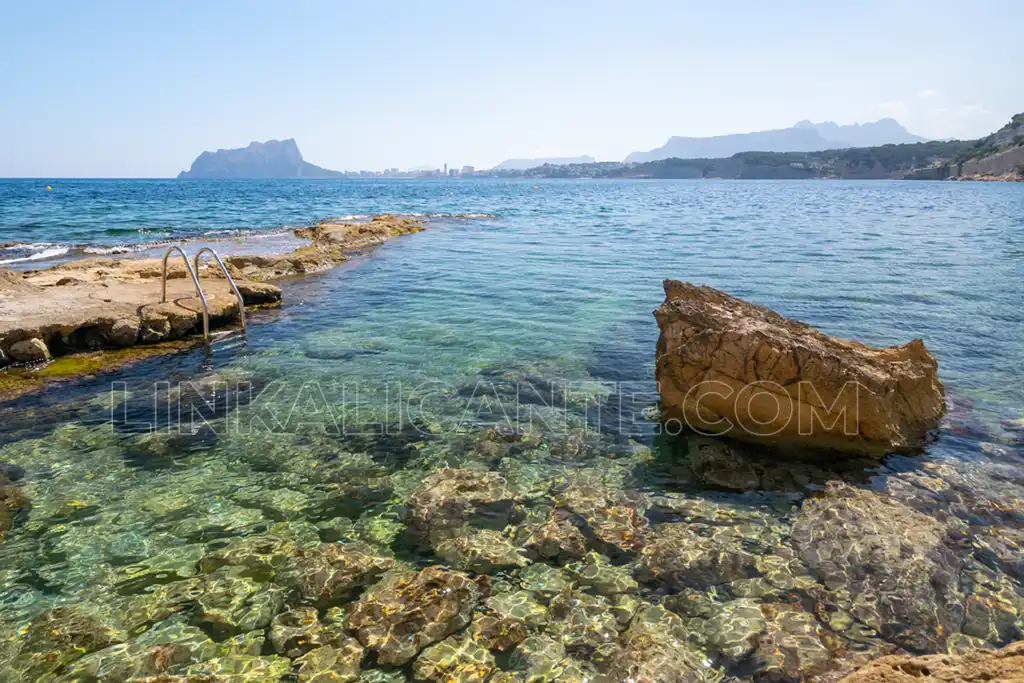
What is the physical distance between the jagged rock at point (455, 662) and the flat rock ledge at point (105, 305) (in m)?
10.4

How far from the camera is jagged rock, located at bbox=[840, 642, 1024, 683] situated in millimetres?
3344

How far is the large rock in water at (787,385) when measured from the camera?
7516 mm

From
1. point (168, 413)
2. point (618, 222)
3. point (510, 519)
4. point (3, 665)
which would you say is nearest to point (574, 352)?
point (510, 519)

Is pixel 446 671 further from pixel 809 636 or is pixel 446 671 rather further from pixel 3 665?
pixel 3 665

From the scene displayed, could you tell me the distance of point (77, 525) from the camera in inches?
234

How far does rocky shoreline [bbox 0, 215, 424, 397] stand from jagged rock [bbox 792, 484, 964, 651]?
38.7 feet

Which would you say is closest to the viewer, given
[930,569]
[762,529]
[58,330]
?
[930,569]

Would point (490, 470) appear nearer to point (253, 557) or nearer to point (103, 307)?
point (253, 557)

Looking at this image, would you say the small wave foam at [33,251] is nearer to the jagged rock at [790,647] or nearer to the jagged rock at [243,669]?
the jagged rock at [243,669]

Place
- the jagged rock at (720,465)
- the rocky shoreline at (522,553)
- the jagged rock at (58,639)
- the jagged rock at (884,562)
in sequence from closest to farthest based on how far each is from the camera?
the jagged rock at (58,639) < the rocky shoreline at (522,553) < the jagged rock at (884,562) < the jagged rock at (720,465)

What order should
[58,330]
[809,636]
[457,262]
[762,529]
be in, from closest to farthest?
[809,636] → [762,529] → [58,330] → [457,262]

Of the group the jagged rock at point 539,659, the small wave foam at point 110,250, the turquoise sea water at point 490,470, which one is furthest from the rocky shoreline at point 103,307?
the jagged rock at point 539,659

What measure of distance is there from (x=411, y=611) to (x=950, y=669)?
12.4ft

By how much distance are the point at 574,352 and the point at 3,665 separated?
9.47m
